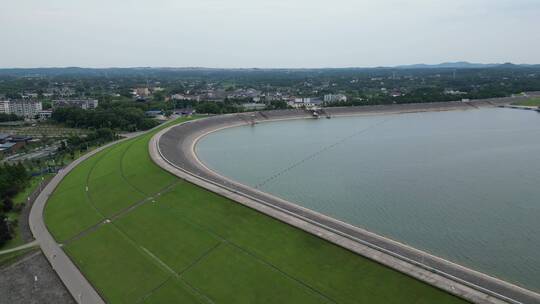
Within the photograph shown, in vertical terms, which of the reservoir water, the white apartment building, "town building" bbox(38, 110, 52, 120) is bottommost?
the reservoir water

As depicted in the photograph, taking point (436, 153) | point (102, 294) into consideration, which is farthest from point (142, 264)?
point (436, 153)

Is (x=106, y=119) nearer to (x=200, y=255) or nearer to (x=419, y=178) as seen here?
(x=200, y=255)

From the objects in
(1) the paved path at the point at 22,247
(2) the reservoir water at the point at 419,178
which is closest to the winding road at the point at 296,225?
(1) the paved path at the point at 22,247

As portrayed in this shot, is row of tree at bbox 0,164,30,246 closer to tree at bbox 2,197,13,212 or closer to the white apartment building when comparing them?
tree at bbox 2,197,13,212

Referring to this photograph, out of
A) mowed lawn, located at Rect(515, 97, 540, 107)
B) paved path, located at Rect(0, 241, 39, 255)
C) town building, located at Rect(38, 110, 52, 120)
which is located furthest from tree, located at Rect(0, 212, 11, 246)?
mowed lawn, located at Rect(515, 97, 540, 107)

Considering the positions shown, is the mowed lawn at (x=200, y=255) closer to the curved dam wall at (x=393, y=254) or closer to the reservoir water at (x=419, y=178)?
the curved dam wall at (x=393, y=254)

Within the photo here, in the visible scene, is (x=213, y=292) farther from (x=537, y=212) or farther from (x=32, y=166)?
(x=32, y=166)
